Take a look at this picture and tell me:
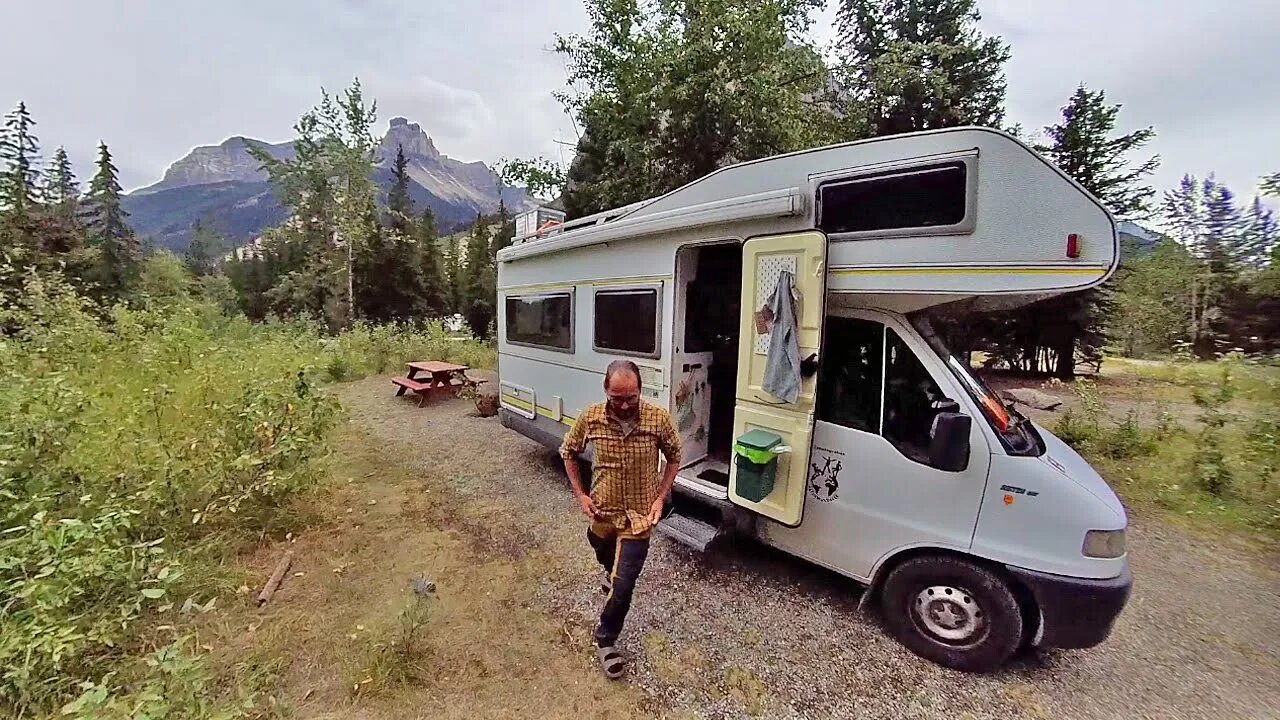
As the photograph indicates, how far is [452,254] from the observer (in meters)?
38.7

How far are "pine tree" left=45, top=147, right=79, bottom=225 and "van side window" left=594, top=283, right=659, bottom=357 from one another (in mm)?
34018

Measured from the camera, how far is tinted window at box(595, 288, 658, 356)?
4297mm

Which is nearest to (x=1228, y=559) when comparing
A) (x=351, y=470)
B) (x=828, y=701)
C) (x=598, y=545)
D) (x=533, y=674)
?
(x=828, y=701)

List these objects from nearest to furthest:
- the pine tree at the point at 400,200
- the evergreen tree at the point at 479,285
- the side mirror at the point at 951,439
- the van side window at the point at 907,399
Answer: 1. the side mirror at the point at 951,439
2. the van side window at the point at 907,399
3. the evergreen tree at the point at 479,285
4. the pine tree at the point at 400,200

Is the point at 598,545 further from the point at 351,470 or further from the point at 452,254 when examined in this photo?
the point at 452,254

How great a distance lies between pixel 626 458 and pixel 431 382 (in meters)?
8.52

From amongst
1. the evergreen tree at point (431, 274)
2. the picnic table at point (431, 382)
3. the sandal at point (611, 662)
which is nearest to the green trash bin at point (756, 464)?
the sandal at point (611, 662)

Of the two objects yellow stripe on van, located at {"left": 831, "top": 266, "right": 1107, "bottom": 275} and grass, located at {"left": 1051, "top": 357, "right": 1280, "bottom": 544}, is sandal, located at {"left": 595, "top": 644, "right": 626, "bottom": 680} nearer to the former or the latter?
yellow stripe on van, located at {"left": 831, "top": 266, "right": 1107, "bottom": 275}

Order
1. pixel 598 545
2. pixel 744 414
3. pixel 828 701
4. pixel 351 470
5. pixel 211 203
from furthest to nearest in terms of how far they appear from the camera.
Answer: pixel 211 203, pixel 351 470, pixel 744 414, pixel 598 545, pixel 828 701

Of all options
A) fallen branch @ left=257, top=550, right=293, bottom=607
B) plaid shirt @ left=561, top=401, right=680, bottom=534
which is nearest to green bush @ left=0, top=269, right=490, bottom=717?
fallen branch @ left=257, top=550, right=293, bottom=607

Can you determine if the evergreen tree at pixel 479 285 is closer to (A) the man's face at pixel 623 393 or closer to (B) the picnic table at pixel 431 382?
(B) the picnic table at pixel 431 382

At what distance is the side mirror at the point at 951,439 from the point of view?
2.53 m

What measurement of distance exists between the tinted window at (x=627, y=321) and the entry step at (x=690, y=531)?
1319 millimetres

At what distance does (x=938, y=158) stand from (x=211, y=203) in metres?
230
